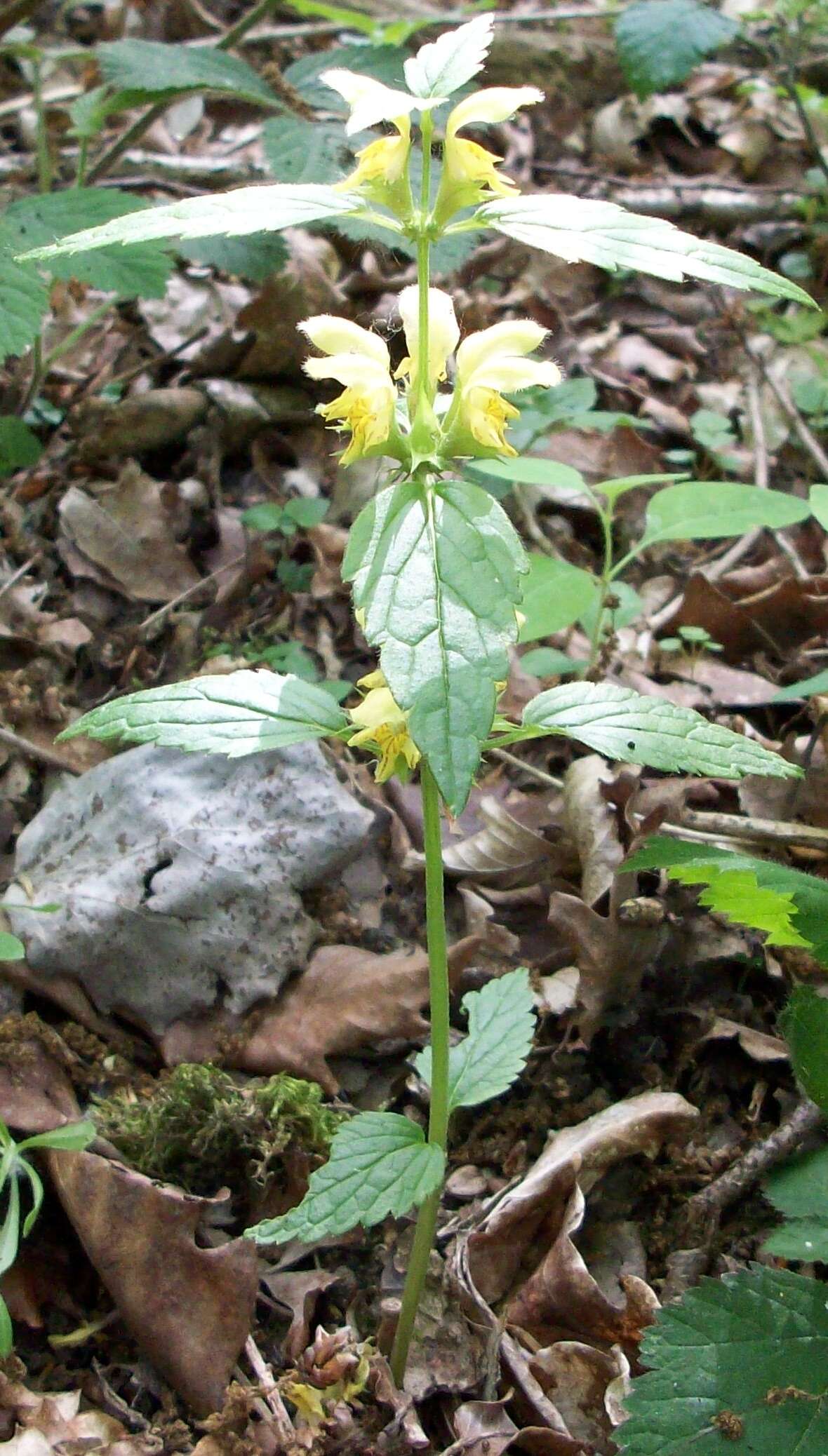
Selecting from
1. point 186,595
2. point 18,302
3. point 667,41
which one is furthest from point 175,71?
point 667,41

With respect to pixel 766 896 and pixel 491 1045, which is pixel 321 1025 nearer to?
pixel 491 1045

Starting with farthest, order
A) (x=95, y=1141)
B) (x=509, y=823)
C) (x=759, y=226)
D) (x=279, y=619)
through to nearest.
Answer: (x=759, y=226)
(x=279, y=619)
(x=509, y=823)
(x=95, y=1141)

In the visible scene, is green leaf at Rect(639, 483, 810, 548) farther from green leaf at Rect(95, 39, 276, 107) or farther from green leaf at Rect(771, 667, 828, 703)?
green leaf at Rect(95, 39, 276, 107)

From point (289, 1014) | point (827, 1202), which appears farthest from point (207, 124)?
point (827, 1202)

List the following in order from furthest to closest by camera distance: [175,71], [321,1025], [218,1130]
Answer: [175,71]
[321,1025]
[218,1130]

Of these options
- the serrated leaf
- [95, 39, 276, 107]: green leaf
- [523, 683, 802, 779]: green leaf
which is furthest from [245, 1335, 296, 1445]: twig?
[95, 39, 276, 107]: green leaf

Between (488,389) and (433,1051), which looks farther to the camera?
(433,1051)

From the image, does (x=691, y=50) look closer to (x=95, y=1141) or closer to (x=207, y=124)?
(x=207, y=124)
